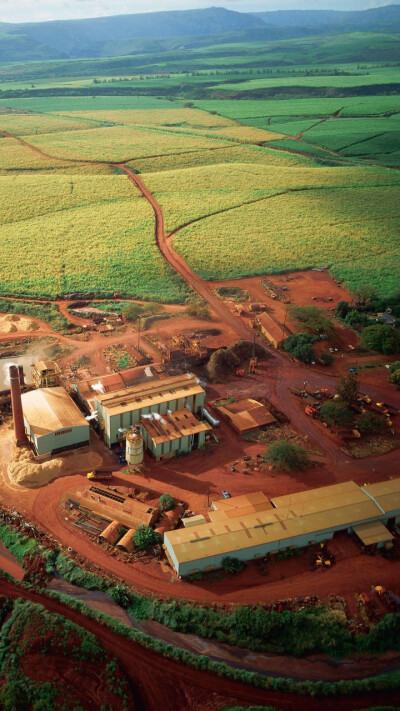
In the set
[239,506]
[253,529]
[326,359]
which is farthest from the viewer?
[326,359]

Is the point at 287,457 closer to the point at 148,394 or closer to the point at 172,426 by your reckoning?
the point at 172,426

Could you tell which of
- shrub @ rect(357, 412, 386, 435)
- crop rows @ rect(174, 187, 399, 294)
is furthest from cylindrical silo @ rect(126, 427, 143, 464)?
crop rows @ rect(174, 187, 399, 294)

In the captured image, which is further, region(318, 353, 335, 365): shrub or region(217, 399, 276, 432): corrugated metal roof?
region(318, 353, 335, 365): shrub

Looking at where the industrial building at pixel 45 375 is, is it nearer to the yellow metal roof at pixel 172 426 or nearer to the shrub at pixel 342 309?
the yellow metal roof at pixel 172 426

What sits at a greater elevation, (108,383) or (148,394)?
(148,394)

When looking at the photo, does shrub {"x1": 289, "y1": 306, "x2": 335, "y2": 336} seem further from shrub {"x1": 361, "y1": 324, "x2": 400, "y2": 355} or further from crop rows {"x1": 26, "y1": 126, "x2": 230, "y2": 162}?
crop rows {"x1": 26, "y1": 126, "x2": 230, "y2": 162}

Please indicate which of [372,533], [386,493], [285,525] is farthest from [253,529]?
[386,493]

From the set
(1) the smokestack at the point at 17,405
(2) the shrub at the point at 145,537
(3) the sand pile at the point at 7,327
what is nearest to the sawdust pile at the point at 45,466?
(1) the smokestack at the point at 17,405

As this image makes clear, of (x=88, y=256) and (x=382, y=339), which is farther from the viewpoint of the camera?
(x=88, y=256)
